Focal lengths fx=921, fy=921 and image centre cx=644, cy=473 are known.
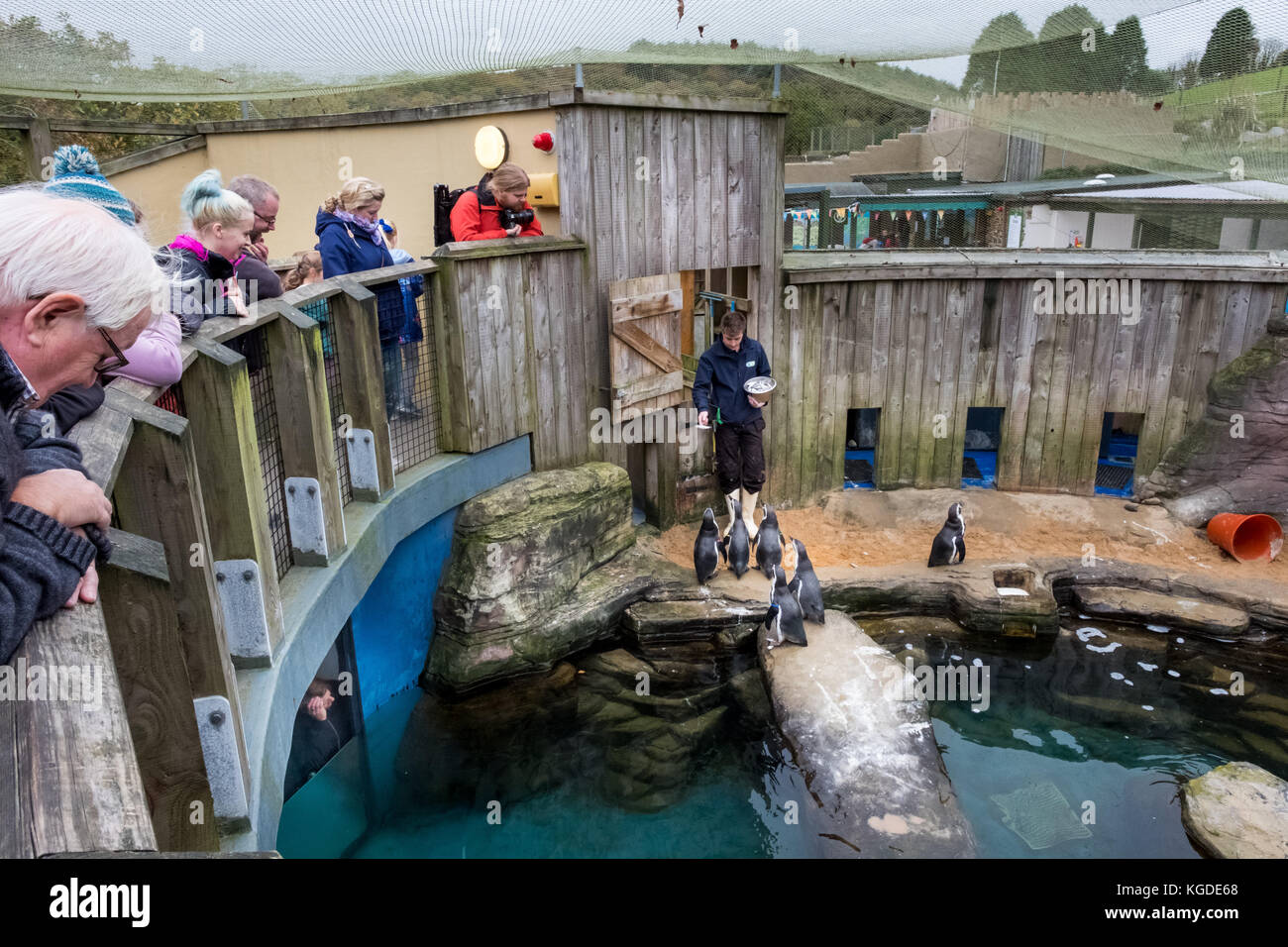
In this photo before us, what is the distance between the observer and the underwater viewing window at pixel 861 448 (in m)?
9.60

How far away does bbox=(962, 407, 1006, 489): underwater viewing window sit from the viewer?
9.82m

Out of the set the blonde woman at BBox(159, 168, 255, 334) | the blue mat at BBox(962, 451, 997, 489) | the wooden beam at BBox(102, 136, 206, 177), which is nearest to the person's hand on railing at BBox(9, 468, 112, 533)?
the blonde woman at BBox(159, 168, 255, 334)

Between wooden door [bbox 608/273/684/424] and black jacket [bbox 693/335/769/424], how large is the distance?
17.3 inches

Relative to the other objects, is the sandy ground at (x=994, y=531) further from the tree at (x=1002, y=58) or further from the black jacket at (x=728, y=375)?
the tree at (x=1002, y=58)

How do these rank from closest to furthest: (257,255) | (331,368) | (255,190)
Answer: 1. (331,368)
2. (257,255)
3. (255,190)

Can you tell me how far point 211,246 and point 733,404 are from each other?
4.68 m

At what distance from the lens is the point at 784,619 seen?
643 cm

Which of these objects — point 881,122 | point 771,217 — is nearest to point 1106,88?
point 771,217

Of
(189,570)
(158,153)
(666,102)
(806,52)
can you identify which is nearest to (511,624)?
(666,102)

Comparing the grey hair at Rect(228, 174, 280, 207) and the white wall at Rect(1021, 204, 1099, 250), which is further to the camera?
the white wall at Rect(1021, 204, 1099, 250)

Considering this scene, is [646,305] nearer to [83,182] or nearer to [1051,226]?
[83,182]

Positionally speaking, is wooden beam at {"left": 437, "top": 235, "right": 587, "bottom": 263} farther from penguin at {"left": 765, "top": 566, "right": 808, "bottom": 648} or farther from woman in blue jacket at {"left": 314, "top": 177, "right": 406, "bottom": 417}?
penguin at {"left": 765, "top": 566, "right": 808, "bottom": 648}

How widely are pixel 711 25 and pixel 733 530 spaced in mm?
3796

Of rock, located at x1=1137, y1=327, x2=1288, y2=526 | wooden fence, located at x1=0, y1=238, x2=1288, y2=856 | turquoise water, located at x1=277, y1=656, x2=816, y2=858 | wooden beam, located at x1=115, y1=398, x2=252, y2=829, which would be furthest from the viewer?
rock, located at x1=1137, y1=327, x2=1288, y2=526
